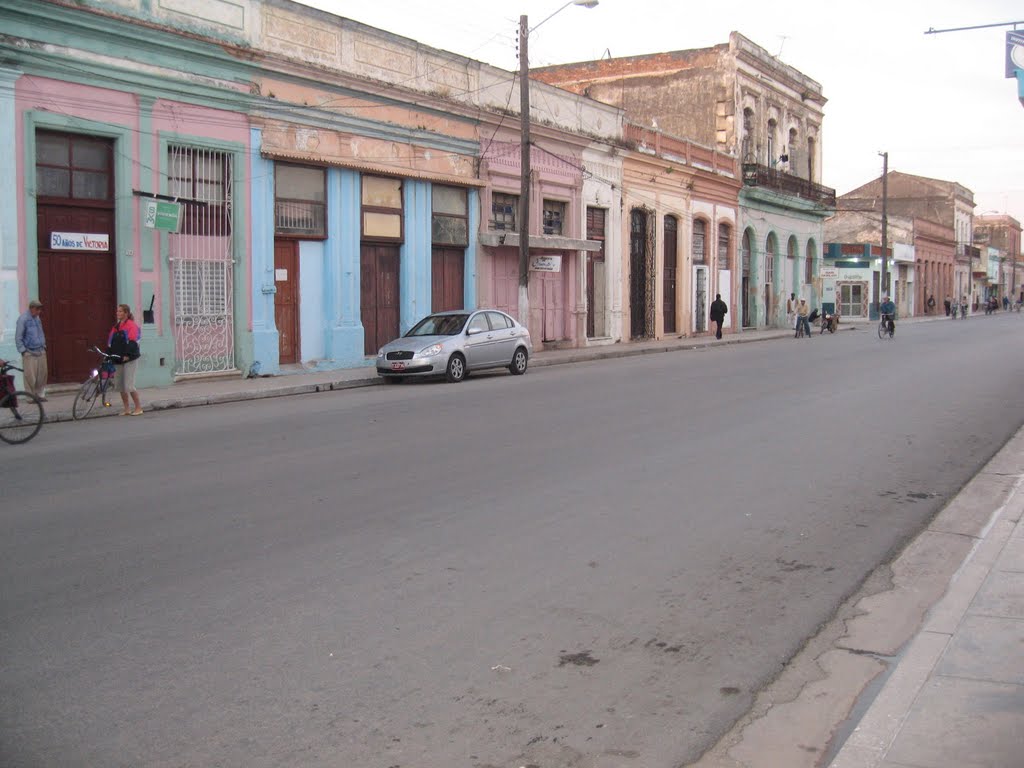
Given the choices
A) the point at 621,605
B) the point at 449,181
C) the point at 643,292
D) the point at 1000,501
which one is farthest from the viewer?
the point at 643,292

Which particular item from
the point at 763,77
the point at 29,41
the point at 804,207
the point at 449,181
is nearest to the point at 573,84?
the point at 763,77

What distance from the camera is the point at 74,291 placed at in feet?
57.1

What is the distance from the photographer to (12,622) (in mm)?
5234

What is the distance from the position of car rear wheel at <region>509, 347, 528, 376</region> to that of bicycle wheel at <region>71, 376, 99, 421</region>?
9.72 m

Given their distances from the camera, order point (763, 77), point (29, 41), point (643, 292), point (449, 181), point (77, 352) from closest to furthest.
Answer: point (29, 41) → point (77, 352) → point (449, 181) → point (643, 292) → point (763, 77)

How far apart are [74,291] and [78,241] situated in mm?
857

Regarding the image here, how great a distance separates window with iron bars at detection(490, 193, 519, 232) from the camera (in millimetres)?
28244

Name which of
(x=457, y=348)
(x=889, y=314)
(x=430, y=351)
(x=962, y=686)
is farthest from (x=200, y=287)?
(x=889, y=314)

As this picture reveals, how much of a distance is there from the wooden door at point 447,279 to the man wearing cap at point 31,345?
12.0 meters

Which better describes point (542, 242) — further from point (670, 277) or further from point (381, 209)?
point (670, 277)

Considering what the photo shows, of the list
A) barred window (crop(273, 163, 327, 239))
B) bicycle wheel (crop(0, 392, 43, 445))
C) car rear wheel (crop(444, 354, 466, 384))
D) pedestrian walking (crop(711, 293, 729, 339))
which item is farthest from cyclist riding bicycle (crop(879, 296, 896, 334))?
bicycle wheel (crop(0, 392, 43, 445))

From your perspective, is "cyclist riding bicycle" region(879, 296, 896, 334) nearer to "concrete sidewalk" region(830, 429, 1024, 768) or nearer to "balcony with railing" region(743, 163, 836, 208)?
"balcony with railing" region(743, 163, 836, 208)

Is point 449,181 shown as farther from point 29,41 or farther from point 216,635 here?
point 216,635

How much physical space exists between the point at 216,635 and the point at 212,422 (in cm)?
917
